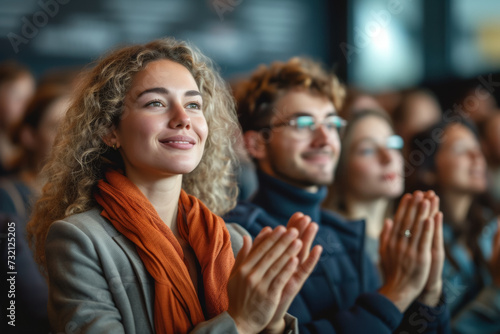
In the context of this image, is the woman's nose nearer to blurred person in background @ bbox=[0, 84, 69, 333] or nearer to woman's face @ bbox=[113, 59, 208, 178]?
woman's face @ bbox=[113, 59, 208, 178]

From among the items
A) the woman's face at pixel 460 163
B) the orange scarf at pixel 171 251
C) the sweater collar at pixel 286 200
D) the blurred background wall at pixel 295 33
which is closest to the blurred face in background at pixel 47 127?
the sweater collar at pixel 286 200

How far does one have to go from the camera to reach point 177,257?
3.55 ft

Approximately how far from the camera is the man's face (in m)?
1.54

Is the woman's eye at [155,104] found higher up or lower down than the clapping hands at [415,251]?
higher up

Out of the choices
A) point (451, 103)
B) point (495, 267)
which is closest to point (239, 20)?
point (451, 103)

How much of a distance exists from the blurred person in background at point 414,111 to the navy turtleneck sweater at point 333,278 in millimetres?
1893

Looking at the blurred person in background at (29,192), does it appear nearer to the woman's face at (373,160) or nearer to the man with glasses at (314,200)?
the man with glasses at (314,200)

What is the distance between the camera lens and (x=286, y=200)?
155 cm

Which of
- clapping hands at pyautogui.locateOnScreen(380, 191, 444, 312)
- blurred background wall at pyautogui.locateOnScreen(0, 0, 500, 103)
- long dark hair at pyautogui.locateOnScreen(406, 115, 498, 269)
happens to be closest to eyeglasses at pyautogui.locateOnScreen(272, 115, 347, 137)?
clapping hands at pyautogui.locateOnScreen(380, 191, 444, 312)

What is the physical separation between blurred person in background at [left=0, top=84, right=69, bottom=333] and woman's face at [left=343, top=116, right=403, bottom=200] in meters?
1.00

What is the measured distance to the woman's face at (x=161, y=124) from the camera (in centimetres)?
109

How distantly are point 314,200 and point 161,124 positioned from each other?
0.60m

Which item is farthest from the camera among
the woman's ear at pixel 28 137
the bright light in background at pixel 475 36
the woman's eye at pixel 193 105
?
the bright light in background at pixel 475 36

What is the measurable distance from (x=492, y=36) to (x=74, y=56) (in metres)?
3.42
